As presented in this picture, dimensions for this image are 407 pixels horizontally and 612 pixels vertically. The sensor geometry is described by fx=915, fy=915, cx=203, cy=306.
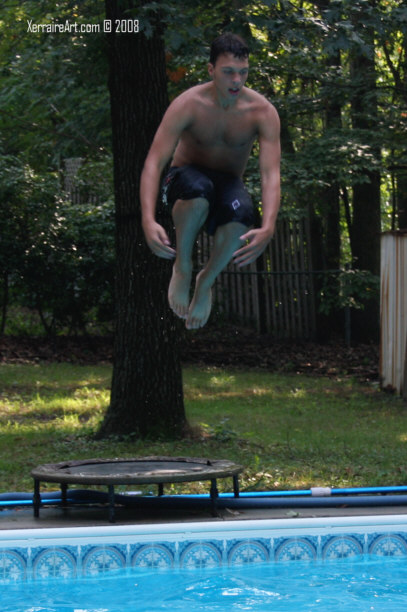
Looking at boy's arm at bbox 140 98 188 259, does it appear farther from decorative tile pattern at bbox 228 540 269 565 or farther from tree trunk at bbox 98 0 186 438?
tree trunk at bbox 98 0 186 438

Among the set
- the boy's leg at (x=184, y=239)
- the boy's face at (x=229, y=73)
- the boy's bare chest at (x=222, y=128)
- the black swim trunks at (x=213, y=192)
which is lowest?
the boy's leg at (x=184, y=239)

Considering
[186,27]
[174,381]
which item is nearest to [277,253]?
[174,381]

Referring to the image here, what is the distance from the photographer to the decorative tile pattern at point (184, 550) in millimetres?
5590

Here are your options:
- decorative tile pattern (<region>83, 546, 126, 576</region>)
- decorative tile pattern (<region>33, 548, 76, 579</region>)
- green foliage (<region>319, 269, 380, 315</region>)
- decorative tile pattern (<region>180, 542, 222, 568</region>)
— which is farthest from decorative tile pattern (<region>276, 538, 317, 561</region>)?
green foliage (<region>319, 269, 380, 315</region>)

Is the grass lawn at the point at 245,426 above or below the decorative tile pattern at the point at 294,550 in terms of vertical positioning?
above

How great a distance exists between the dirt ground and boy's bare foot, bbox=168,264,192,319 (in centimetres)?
807

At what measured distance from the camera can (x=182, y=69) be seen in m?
12.3

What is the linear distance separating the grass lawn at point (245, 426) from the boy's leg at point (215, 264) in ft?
7.99

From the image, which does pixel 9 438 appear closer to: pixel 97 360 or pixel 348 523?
pixel 348 523

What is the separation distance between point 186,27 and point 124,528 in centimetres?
337

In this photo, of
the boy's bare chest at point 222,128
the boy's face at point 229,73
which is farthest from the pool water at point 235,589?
the boy's face at point 229,73

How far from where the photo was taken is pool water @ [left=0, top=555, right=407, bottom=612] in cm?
554

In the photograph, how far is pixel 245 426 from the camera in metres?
9.16

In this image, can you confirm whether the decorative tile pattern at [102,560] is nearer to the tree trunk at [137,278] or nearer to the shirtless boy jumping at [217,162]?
the shirtless boy jumping at [217,162]
